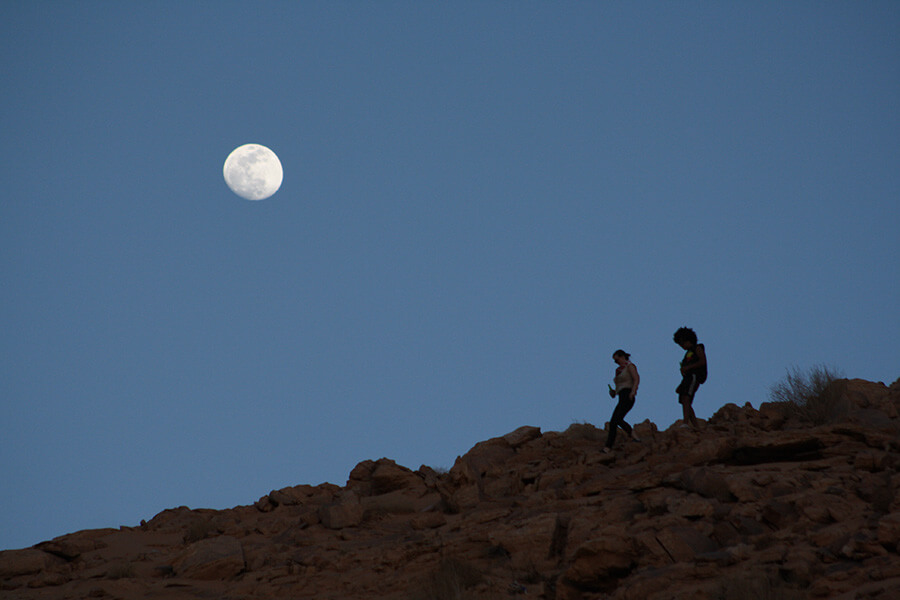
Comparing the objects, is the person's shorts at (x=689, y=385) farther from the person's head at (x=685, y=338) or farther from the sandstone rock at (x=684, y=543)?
the sandstone rock at (x=684, y=543)

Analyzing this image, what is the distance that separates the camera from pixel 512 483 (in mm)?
13688

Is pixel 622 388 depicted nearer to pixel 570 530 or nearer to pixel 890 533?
pixel 570 530

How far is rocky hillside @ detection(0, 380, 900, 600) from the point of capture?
795 centimetres

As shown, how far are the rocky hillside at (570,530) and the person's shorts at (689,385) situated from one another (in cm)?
76

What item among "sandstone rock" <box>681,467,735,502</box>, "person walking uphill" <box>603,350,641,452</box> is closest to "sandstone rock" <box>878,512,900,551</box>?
"sandstone rock" <box>681,467,735,502</box>

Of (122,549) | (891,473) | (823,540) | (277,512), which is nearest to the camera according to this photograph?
(823,540)

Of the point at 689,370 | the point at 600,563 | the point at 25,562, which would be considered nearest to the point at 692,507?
the point at 600,563

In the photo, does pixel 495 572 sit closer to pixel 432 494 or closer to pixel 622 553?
pixel 622 553

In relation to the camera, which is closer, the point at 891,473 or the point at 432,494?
the point at 891,473

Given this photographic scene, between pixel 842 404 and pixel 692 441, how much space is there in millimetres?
2950

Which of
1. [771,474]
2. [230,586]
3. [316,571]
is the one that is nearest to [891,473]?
[771,474]

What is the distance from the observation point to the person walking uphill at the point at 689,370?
14359 mm

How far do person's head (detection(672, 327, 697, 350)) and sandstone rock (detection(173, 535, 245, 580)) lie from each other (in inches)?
377

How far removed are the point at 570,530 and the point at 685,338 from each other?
20.5 feet
